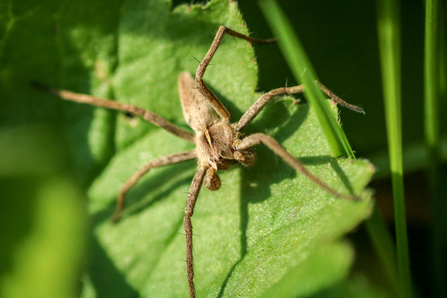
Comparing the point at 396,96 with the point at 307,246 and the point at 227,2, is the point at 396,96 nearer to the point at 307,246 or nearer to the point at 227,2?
the point at 307,246

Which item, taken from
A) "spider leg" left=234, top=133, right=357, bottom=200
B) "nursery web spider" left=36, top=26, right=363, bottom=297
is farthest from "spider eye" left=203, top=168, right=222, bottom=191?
"spider leg" left=234, top=133, right=357, bottom=200

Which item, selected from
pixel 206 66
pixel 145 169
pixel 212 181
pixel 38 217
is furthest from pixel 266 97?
pixel 38 217

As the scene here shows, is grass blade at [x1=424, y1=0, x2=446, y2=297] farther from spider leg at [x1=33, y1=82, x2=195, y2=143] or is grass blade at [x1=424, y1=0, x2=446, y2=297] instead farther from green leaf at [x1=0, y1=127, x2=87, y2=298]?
green leaf at [x1=0, y1=127, x2=87, y2=298]

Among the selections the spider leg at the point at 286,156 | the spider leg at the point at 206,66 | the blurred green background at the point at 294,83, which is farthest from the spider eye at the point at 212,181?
the blurred green background at the point at 294,83

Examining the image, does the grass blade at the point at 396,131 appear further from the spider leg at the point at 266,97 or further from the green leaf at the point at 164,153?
the spider leg at the point at 266,97

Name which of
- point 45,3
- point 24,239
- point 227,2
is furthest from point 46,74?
point 227,2

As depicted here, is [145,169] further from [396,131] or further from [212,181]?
[396,131]
